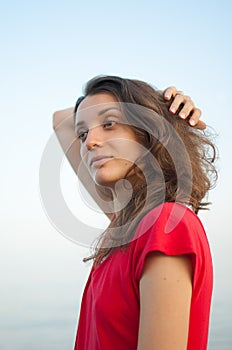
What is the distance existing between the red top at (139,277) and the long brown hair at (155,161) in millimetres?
155

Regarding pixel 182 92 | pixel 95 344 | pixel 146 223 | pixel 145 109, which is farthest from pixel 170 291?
pixel 182 92

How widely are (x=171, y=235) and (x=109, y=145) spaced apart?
65cm

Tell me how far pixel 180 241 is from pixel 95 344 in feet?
1.94

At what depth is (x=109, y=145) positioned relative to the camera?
2.28 metres

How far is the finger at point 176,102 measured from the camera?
93.7 inches

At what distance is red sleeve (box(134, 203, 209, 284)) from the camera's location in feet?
5.65

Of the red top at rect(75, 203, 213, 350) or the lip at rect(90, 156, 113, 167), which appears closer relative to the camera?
the red top at rect(75, 203, 213, 350)

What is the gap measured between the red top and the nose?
53 cm

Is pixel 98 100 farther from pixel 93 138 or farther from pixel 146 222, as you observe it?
pixel 146 222

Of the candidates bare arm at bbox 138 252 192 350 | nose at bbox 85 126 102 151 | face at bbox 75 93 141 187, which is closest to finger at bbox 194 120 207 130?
face at bbox 75 93 141 187

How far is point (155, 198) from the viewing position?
2117 mm

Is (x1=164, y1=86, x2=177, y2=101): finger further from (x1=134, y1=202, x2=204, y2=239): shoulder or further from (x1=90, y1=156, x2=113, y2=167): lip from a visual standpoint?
(x1=134, y1=202, x2=204, y2=239): shoulder

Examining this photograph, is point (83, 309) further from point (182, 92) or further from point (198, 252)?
point (182, 92)

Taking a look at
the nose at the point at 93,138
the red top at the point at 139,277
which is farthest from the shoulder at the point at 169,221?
the nose at the point at 93,138
